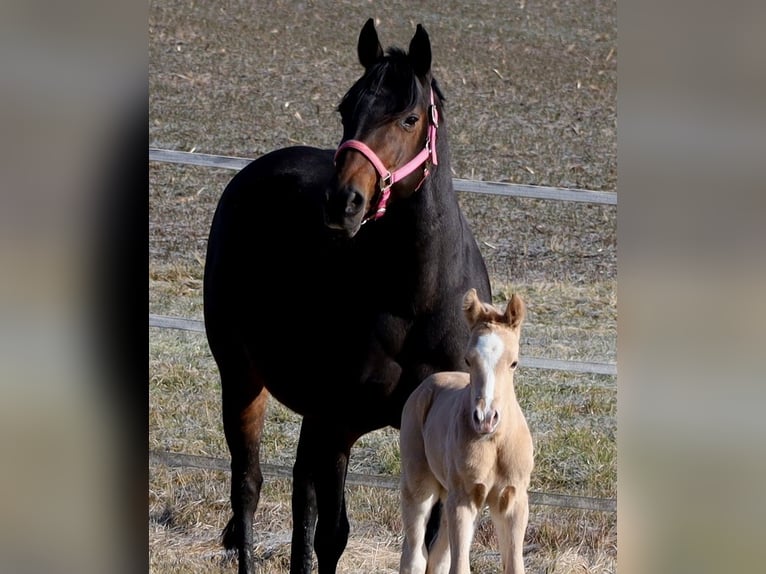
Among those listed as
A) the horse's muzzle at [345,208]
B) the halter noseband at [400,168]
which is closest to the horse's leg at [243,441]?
the halter noseband at [400,168]

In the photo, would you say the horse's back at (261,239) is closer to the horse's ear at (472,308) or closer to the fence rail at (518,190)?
the horse's ear at (472,308)

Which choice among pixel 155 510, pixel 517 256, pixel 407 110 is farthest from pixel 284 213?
pixel 517 256

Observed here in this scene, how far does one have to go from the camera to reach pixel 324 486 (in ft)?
9.97

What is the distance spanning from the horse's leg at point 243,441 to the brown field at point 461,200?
0.24 metres

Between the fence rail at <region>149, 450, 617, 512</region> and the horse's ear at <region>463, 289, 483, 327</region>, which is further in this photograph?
the fence rail at <region>149, 450, 617, 512</region>

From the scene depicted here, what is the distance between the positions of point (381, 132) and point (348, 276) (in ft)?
1.62

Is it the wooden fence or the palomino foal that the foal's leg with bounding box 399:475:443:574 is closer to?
the palomino foal

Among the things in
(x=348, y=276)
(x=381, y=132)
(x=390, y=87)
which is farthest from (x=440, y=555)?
(x=390, y=87)

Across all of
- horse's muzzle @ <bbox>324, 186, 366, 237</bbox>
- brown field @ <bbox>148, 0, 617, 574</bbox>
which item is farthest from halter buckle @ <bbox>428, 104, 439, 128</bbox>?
brown field @ <bbox>148, 0, 617, 574</bbox>

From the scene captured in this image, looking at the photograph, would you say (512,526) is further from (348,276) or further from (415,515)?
(348,276)

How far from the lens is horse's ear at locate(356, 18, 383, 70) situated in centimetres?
271

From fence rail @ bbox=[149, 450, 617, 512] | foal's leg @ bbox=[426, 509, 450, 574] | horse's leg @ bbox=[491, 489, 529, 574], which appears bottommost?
fence rail @ bbox=[149, 450, 617, 512]

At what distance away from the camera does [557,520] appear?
4.34 m
